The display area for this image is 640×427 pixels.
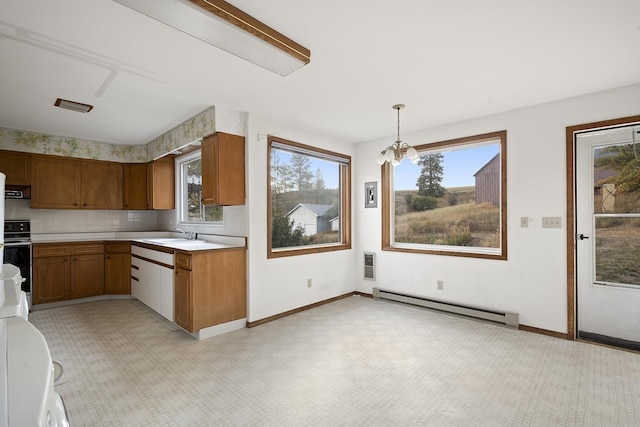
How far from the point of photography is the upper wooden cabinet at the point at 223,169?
344 cm

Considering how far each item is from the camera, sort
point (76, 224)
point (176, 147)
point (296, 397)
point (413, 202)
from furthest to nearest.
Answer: point (76, 224), point (413, 202), point (176, 147), point (296, 397)

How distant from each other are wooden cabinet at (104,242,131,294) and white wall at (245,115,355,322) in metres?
2.45

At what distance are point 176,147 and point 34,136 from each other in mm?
2080

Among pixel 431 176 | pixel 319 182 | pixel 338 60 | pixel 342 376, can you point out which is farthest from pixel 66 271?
pixel 431 176

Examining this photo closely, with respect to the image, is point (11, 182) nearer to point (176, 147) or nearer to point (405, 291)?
point (176, 147)

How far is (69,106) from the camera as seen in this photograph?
11.0 feet

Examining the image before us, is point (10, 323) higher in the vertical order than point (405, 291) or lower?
higher

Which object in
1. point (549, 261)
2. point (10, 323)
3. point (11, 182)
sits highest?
point (11, 182)

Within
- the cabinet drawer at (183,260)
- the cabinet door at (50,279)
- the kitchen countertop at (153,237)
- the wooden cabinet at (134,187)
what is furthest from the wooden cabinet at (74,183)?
the cabinet drawer at (183,260)

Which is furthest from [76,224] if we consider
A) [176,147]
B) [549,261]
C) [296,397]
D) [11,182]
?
[549,261]

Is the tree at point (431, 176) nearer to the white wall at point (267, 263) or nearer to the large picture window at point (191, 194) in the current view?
the white wall at point (267, 263)

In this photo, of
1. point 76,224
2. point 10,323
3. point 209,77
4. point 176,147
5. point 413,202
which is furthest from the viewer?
point 76,224

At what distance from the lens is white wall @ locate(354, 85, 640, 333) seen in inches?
126

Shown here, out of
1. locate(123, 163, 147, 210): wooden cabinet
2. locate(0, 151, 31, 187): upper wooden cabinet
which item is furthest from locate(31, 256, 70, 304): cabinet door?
locate(123, 163, 147, 210): wooden cabinet
